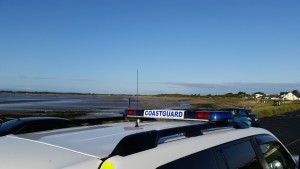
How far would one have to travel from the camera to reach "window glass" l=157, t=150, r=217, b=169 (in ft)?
7.38

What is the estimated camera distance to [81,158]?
198 cm

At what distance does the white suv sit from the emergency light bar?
0.14 metres

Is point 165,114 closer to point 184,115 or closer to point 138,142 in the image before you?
point 184,115

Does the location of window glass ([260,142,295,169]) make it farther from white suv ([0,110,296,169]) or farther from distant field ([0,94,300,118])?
distant field ([0,94,300,118])

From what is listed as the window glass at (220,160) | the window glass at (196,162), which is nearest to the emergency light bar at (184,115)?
the window glass at (220,160)

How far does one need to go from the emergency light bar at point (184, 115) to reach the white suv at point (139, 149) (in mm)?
139

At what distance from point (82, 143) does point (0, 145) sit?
0.53 meters

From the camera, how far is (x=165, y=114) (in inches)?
152

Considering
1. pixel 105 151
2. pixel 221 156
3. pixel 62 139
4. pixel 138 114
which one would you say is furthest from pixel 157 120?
pixel 105 151

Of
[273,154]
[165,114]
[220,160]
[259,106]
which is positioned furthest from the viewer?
[259,106]

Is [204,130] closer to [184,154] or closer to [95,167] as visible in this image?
[184,154]

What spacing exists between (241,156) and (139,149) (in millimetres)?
1266

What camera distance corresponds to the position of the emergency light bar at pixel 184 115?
11.4 ft

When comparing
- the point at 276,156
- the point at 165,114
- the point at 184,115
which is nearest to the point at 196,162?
the point at 184,115
